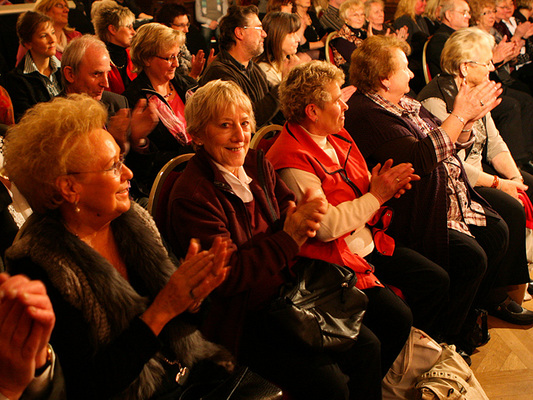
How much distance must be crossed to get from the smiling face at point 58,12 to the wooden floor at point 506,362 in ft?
12.3

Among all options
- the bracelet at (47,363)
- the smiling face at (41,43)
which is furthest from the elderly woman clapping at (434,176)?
the smiling face at (41,43)

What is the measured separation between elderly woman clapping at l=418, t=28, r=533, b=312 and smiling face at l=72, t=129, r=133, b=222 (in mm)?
1945

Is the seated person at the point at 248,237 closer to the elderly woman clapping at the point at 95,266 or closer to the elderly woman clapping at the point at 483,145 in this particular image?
the elderly woman clapping at the point at 95,266

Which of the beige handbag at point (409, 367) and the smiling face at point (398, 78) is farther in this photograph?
the smiling face at point (398, 78)

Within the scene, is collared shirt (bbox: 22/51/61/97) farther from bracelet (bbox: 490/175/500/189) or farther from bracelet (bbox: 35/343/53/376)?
bracelet (bbox: 490/175/500/189)

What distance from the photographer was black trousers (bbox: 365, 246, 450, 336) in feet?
6.70

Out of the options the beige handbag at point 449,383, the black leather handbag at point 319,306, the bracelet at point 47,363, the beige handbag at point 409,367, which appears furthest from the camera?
the beige handbag at point 409,367

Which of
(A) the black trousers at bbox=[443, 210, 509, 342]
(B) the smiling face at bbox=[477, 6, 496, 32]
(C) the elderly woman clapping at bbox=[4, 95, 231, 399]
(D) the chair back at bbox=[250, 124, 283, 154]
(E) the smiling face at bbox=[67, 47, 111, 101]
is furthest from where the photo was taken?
(B) the smiling face at bbox=[477, 6, 496, 32]

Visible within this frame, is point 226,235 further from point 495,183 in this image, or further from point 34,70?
point 34,70

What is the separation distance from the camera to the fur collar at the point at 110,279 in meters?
1.11

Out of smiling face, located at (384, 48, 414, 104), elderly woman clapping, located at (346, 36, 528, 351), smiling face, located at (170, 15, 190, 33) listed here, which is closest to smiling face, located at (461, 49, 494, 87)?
elderly woman clapping, located at (346, 36, 528, 351)

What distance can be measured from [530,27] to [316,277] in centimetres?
478

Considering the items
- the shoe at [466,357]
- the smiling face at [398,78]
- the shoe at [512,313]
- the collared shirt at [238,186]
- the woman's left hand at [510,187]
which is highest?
the smiling face at [398,78]

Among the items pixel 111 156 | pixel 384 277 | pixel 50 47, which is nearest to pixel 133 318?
pixel 111 156
